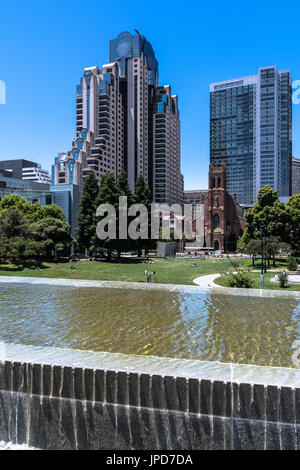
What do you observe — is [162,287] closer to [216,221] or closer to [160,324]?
[160,324]

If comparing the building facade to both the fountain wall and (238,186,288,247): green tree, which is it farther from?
the fountain wall

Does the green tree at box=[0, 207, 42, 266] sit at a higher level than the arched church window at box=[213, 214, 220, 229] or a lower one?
lower

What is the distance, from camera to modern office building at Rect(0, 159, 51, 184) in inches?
5143

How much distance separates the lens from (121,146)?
390ft

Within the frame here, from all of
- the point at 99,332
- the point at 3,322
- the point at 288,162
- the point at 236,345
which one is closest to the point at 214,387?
the point at 236,345

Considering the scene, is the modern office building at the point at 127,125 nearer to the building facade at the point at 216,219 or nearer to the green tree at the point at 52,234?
the building facade at the point at 216,219

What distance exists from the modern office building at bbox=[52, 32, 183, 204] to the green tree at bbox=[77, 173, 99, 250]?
169 feet

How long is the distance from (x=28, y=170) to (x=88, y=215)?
354ft

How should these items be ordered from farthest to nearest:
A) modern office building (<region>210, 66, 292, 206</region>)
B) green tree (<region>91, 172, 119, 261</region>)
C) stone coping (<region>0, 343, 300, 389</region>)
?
modern office building (<region>210, 66, 292, 206</region>)
green tree (<region>91, 172, 119, 261</region>)
stone coping (<region>0, 343, 300, 389</region>)

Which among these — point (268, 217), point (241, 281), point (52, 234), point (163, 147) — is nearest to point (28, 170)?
point (163, 147)

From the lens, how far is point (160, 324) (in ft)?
41.7

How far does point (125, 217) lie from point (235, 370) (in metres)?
39.2

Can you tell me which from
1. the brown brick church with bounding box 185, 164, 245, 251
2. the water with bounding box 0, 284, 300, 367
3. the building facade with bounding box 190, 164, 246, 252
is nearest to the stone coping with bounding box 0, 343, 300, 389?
the water with bounding box 0, 284, 300, 367

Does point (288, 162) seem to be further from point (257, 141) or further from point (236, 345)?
point (236, 345)
